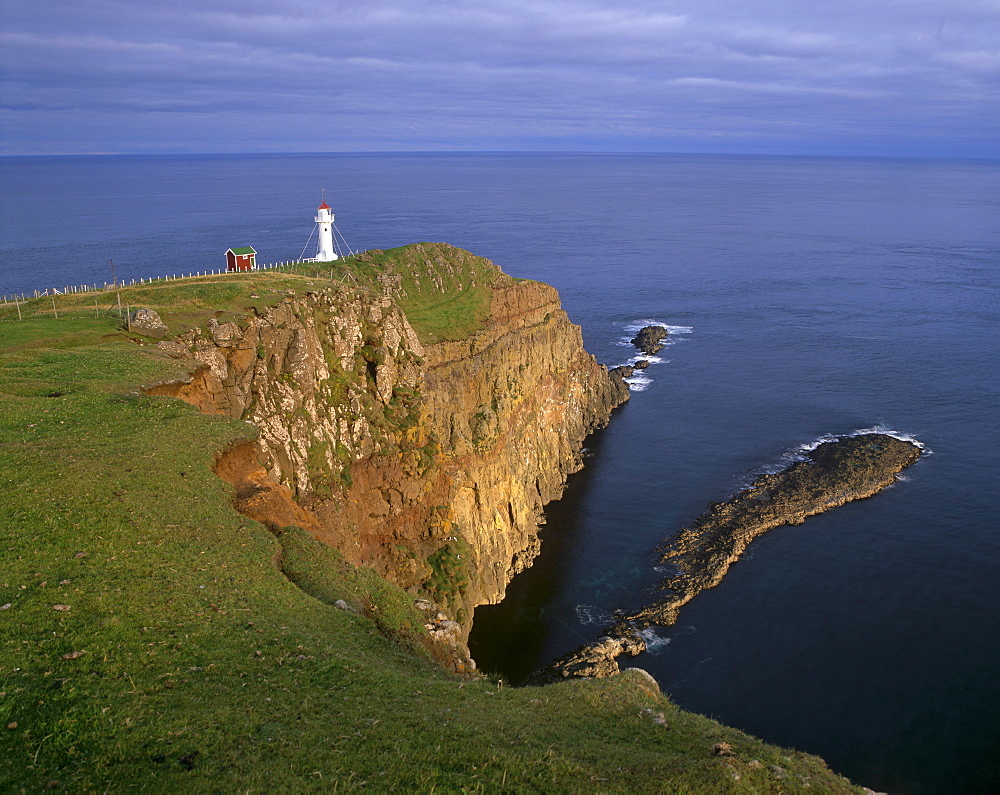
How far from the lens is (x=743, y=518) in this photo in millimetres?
63625

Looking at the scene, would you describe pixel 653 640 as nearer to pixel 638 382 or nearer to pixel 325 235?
pixel 638 382

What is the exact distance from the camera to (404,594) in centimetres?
3011

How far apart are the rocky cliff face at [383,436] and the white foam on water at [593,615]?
6510 mm

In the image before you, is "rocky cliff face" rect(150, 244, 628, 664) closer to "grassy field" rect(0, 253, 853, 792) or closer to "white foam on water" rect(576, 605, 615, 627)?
"grassy field" rect(0, 253, 853, 792)

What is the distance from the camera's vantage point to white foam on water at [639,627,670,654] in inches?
1897

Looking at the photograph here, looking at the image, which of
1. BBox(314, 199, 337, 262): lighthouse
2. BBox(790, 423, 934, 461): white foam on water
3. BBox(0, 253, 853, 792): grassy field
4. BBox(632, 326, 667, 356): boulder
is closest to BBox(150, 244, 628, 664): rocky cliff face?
BBox(0, 253, 853, 792): grassy field

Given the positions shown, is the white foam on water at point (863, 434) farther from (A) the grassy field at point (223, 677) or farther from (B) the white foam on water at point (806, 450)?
(A) the grassy field at point (223, 677)

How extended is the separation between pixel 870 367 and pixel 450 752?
334 feet

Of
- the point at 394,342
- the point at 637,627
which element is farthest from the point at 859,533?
the point at 394,342

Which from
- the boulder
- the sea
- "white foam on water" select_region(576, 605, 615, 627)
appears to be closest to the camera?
the sea

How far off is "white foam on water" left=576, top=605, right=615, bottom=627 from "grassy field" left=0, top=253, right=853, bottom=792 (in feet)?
86.5

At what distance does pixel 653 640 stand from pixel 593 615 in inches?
202

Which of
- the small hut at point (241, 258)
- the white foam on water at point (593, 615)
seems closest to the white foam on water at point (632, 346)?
the white foam on water at point (593, 615)

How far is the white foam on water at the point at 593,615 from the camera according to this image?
Answer: 170ft
